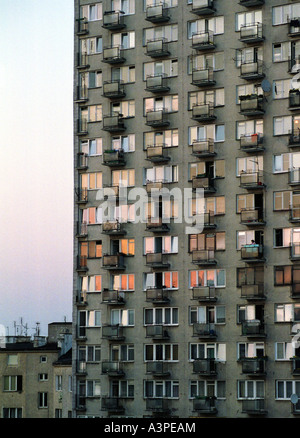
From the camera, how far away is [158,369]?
93.3m

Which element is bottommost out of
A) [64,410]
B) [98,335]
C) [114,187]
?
[64,410]

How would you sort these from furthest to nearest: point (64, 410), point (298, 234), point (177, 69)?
point (64, 410) → point (177, 69) → point (298, 234)

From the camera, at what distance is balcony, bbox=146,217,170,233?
311ft

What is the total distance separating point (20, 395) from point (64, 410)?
751 cm

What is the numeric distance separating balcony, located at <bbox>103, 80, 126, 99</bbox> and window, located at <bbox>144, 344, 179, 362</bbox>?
2395 cm

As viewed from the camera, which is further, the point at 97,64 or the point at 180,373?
the point at 97,64

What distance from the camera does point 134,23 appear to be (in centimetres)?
9912

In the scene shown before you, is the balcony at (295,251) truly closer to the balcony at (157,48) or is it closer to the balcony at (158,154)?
the balcony at (158,154)

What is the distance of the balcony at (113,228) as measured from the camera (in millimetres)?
96938

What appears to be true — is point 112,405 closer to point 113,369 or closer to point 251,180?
point 113,369

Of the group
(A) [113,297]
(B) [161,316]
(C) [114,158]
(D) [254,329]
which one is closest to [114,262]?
(A) [113,297]

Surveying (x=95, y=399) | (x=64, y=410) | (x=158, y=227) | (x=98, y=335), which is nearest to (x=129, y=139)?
(x=158, y=227)

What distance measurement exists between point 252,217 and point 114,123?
17150mm

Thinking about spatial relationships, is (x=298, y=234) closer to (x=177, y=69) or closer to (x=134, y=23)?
(x=177, y=69)
